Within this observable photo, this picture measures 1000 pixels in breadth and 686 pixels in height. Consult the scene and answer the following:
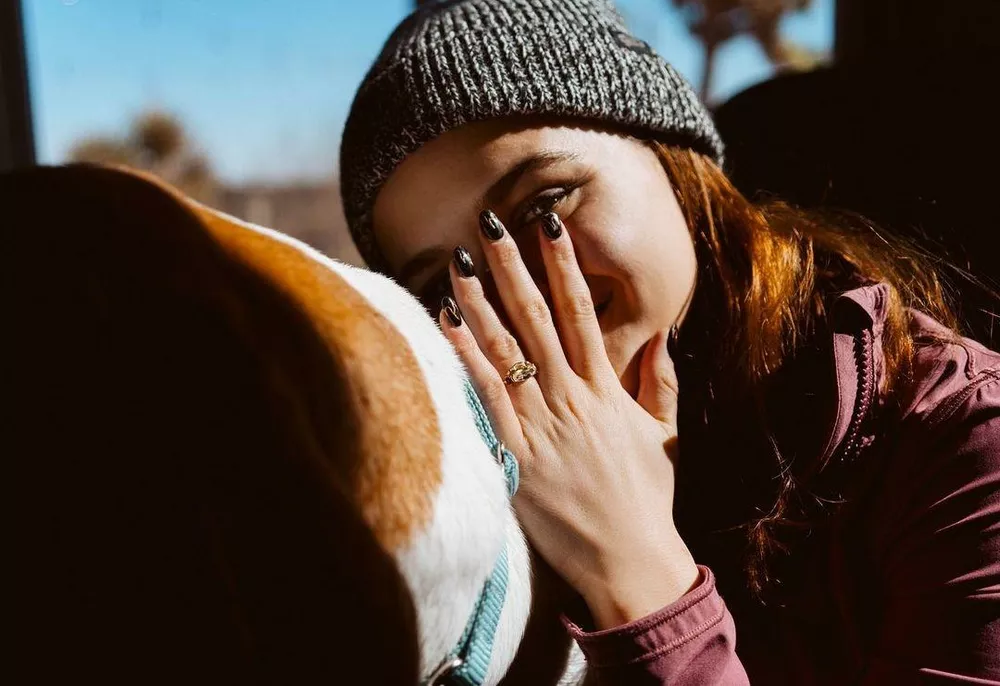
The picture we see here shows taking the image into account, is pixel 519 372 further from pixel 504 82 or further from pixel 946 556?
pixel 946 556

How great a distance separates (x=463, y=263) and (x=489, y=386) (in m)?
0.15

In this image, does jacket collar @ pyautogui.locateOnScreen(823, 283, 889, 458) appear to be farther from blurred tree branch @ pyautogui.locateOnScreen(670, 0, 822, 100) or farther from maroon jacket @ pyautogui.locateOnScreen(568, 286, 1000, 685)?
blurred tree branch @ pyautogui.locateOnScreen(670, 0, 822, 100)

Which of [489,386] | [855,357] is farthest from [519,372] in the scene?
[855,357]

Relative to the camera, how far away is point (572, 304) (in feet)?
2.64

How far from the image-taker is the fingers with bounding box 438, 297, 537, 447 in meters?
0.73

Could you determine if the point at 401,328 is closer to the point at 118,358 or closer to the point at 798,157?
the point at 118,358

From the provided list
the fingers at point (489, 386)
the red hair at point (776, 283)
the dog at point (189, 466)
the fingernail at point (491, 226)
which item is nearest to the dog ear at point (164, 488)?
the dog at point (189, 466)

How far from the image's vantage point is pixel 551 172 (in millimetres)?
837

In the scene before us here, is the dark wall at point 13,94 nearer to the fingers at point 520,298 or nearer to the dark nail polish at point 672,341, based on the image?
the fingers at point 520,298

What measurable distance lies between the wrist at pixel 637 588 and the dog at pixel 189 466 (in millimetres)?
252

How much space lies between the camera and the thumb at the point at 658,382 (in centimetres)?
86

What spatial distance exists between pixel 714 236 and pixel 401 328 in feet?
1.62

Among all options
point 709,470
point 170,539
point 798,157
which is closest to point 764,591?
point 709,470

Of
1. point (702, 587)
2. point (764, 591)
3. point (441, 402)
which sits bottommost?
point (764, 591)
